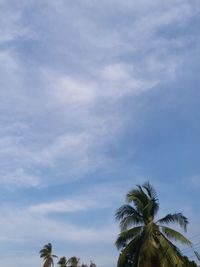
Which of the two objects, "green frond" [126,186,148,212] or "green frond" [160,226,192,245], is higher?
"green frond" [126,186,148,212]

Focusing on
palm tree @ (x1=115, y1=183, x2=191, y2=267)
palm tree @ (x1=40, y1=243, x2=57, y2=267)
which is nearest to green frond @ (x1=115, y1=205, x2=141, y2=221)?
palm tree @ (x1=115, y1=183, x2=191, y2=267)

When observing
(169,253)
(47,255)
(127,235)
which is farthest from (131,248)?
(47,255)

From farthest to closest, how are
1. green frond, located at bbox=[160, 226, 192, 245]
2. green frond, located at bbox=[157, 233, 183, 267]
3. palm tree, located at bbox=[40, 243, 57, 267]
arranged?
palm tree, located at bbox=[40, 243, 57, 267] < green frond, located at bbox=[160, 226, 192, 245] < green frond, located at bbox=[157, 233, 183, 267]

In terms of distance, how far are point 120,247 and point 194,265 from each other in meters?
29.1

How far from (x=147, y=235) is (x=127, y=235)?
1777mm

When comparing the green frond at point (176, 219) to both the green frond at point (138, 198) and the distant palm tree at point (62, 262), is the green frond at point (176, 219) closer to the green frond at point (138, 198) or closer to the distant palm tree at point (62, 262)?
the green frond at point (138, 198)

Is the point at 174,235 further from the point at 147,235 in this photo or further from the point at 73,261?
the point at 73,261

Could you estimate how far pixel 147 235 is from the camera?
30.4m

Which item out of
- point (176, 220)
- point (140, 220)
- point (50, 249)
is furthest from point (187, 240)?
point (50, 249)

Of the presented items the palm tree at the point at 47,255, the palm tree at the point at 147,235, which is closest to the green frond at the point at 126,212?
the palm tree at the point at 147,235

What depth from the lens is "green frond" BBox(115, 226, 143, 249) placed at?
31531mm

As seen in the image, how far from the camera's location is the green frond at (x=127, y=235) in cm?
3153

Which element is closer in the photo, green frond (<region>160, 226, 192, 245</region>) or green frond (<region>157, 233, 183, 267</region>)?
green frond (<region>157, 233, 183, 267</region>)

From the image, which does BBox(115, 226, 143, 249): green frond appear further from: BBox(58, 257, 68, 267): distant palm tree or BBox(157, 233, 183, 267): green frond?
BBox(58, 257, 68, 267): distant palm tree
